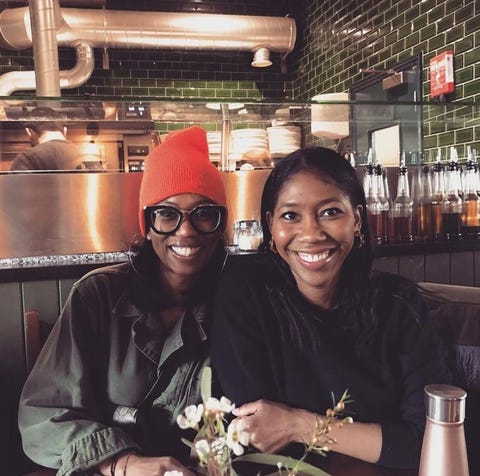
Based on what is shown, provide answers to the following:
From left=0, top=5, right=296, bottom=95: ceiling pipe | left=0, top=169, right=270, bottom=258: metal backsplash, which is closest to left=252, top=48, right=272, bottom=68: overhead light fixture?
left=0, top=5, right=296, bottom=95: ceiling pipe

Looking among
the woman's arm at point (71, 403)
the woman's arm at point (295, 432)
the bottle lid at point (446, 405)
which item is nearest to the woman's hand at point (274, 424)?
the woman's arm at point (295, 432)

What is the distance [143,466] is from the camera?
3.33ft

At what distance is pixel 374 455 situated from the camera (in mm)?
1040

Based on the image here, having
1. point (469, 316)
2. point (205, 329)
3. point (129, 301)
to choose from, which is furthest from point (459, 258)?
point (129, 301)

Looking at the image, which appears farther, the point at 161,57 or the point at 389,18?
the point at 161,57

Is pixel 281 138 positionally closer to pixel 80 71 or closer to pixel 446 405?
pixel 446 405

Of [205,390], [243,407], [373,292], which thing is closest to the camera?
[205,390]

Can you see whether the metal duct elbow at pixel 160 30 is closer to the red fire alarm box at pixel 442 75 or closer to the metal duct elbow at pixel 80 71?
the metal duct elbow at pixel 80 71

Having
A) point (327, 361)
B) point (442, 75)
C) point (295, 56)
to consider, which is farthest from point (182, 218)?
point (295, 56)

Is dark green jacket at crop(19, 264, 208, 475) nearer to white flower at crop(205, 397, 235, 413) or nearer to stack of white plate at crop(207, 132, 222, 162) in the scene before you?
white flower at crop(205, 397, 235, 413)

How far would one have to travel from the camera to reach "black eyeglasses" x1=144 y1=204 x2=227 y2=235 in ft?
4.36

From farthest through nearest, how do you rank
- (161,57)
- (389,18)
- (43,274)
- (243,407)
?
(161,57)
(389,18)
(43,274)
(243,407)

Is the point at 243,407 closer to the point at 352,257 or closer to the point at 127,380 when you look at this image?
the point at 127,380

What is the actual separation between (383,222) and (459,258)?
35 cm
